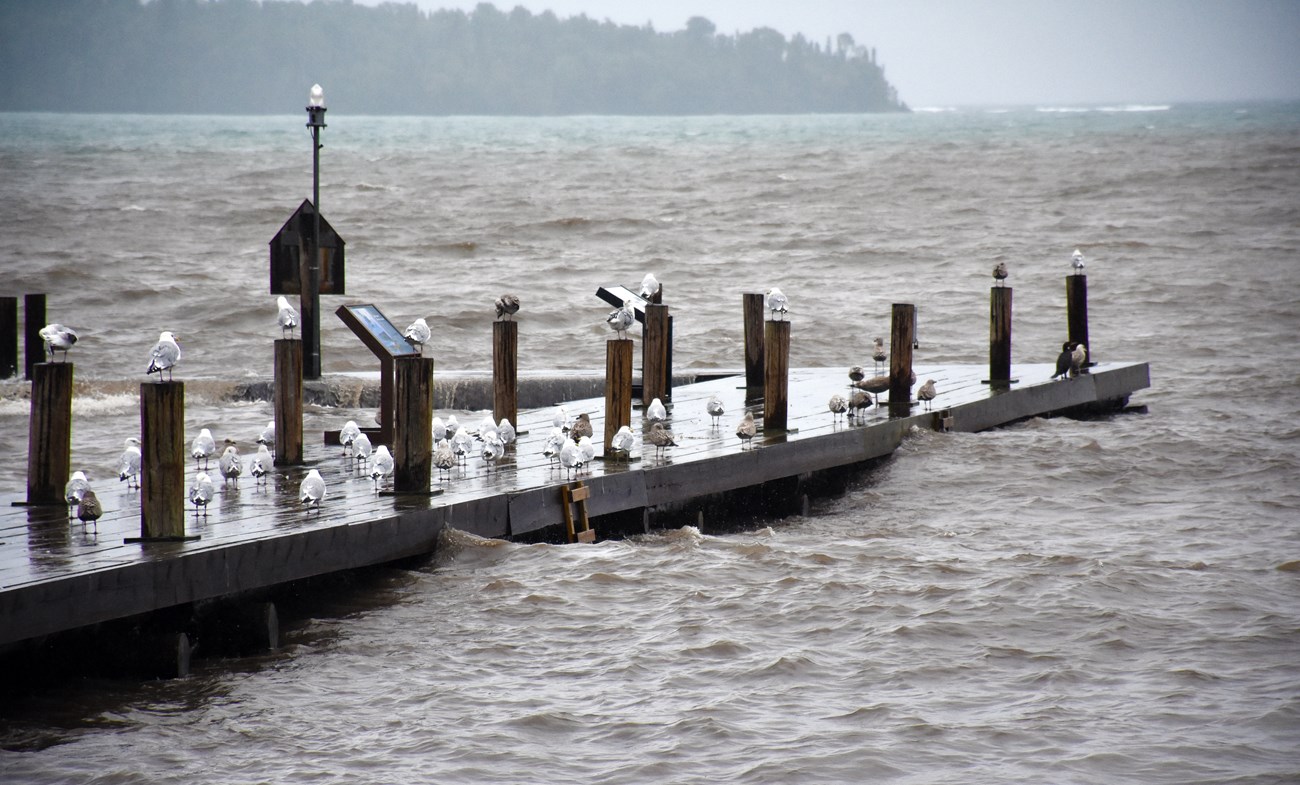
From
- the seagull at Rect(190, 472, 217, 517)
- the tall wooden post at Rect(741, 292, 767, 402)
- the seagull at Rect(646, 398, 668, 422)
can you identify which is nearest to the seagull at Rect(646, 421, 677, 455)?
the seagull at Rect(646, 398, 668, 422)

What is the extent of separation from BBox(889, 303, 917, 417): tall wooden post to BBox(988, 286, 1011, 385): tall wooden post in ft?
5.79

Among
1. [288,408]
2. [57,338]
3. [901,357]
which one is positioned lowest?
[288,408]

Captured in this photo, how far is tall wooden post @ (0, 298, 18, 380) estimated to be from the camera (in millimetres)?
18375

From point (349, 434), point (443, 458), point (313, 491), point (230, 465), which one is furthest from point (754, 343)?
point (313, 491)

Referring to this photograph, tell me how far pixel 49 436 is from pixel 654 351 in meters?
5.20

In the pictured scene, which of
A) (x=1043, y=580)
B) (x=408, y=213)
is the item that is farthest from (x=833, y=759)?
(x=408, y=213)

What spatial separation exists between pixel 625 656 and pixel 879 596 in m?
2.11

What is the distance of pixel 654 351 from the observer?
523 inches

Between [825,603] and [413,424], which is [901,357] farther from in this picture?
[413,424]

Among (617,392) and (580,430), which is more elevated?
(617,392)

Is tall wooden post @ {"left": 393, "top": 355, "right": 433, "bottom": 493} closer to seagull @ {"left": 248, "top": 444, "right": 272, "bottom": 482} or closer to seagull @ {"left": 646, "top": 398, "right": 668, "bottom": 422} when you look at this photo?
seagull @ {"left": 248, "top": 444, "right": 272, "bottom": 482}

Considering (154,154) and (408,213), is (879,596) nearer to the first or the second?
(408,213)

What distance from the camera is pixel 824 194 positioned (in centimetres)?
4950

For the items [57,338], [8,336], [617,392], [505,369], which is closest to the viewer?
[57,338]
